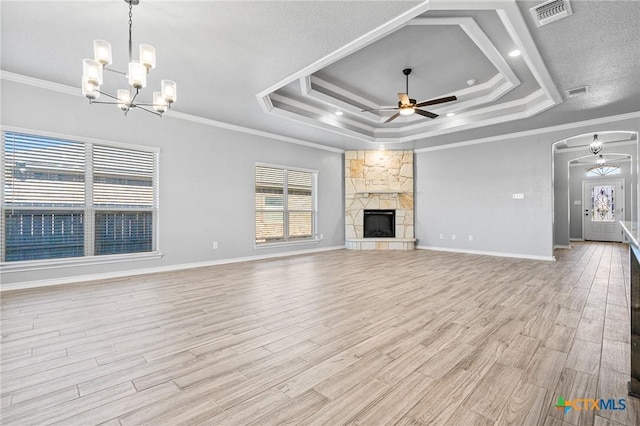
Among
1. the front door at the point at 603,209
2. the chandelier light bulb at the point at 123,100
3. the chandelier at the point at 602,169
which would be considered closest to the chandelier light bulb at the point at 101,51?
the chandelier light bulb at the point at 123,100

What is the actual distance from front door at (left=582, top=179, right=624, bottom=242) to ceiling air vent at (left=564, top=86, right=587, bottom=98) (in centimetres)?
769

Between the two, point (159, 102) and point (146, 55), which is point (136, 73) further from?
point (159, 102)

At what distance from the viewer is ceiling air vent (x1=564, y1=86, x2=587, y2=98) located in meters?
4.36

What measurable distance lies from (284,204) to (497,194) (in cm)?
517

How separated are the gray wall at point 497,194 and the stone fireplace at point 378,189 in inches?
14.9

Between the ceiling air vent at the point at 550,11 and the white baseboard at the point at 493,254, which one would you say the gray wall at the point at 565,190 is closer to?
the white baseboard at the point at 493,254

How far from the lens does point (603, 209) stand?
10008 millimetres

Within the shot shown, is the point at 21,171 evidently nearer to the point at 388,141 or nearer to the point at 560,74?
the point at 388,141

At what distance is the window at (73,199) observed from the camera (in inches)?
157

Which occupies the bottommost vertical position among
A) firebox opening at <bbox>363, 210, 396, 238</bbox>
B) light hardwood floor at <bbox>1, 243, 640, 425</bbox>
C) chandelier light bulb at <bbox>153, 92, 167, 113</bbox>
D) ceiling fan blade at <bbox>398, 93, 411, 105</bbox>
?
light hardwood floor at <bbox>1, 243, 640, 425</bbox>

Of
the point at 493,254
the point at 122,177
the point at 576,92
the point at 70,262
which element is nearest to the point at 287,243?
the point at 122,177

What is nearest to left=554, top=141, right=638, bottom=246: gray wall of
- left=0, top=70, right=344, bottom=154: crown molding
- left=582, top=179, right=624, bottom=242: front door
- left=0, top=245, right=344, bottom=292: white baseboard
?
left=582, top=179, right=624, bottom=242: front door

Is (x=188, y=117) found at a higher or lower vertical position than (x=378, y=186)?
higher

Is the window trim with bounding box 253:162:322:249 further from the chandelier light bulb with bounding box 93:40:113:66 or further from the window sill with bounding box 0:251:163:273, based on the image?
the chandelier light bulb with bounding box 93:40:113:66
